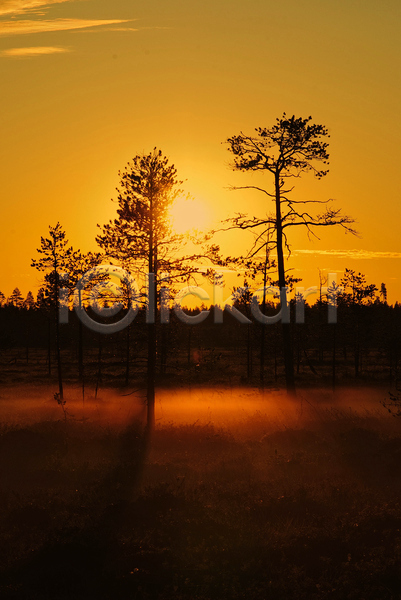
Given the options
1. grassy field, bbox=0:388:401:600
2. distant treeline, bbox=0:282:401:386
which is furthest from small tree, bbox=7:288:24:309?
grassy field, bbox=0:388:401:600

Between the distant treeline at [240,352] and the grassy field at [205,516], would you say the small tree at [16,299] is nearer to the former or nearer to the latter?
the distant treeline at [240,352]

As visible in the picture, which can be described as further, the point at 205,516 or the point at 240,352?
the point at 240,352

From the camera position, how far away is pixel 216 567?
26.1 feet

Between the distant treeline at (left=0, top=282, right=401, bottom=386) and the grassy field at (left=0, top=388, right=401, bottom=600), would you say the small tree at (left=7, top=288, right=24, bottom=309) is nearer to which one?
the distant treeline at (left=0, top=282, right=401, bottom=386)

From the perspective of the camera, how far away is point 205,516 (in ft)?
31.8

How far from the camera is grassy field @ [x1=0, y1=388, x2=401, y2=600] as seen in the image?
24.9 feet

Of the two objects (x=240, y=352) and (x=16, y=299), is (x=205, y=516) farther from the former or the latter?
(x=16, y=299)

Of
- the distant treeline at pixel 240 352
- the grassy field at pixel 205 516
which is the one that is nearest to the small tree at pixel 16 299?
the distant treeline at pixel 240 352

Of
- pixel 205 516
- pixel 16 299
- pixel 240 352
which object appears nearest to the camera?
pixel 205 516

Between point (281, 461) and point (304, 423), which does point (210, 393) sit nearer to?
point (304, 423)

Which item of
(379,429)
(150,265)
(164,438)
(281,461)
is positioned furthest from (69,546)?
(150,265)

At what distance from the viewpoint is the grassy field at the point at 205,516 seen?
24.9 feet

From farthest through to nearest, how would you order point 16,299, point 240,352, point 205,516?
point 16,299 → point 240,352 → point 205,516

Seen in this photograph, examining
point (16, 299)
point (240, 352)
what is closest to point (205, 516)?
point (240, 352)
